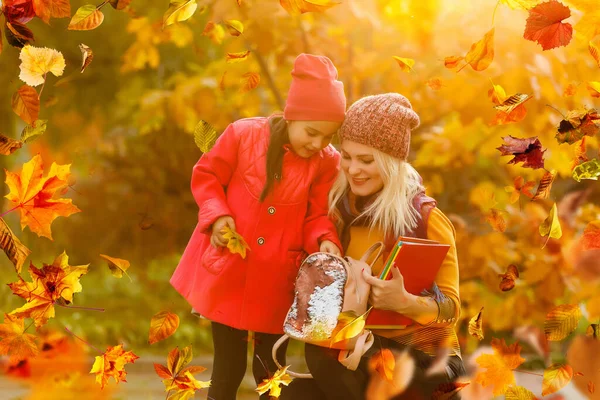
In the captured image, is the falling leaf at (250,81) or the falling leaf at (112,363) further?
the falling leaf at (250,81)

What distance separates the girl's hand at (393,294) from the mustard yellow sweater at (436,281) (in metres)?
0.14

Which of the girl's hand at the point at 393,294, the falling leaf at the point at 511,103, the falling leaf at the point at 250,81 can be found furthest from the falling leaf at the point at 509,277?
the falling leaf at the point at 250,81

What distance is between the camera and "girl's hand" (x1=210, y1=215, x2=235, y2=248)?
9.03 feet

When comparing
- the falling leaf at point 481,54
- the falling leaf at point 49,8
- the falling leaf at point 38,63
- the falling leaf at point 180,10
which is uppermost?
the falling leaf at point 49,8

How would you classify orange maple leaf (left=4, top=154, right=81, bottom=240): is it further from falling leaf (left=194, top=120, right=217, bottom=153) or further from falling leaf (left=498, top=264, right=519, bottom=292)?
falling leaf (left=498, top=264, right=519, bottom=292)

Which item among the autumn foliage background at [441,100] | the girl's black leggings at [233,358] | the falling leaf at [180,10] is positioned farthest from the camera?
the autumn foliage background at [441,100]

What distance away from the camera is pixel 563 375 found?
275 cm

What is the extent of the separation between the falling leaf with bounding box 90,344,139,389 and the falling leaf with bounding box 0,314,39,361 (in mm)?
224

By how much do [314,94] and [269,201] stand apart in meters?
0.40

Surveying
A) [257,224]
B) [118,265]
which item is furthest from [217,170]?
[118,265]

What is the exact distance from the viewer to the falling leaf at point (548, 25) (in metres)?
2.55

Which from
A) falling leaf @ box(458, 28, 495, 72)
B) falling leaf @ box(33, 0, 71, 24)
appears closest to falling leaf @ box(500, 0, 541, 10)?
falling leaf @ box(458, 28, 495, 72)

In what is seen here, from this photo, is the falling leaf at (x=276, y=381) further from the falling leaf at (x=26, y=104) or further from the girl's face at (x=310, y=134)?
the falling leaf at (x=26, y=104)

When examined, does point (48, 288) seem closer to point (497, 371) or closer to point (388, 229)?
point (388, 229)
